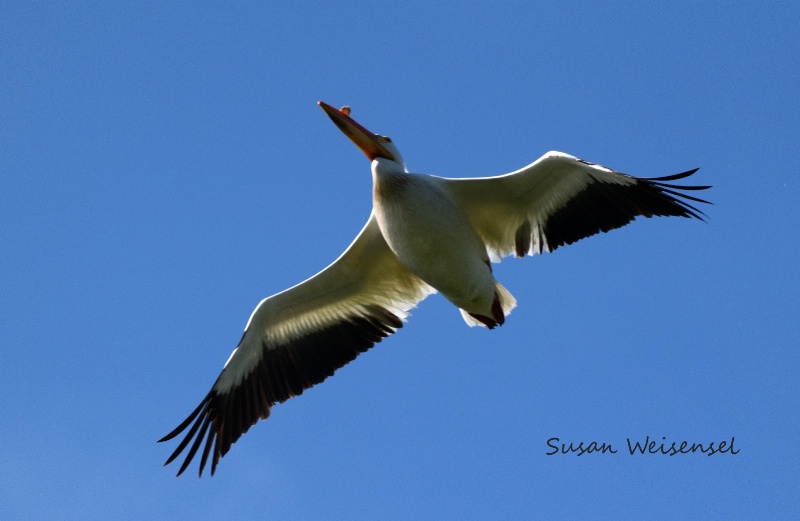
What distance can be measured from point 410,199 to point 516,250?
144 cm

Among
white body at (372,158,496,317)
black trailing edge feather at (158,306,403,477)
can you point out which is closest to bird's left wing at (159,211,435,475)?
black trailing edge feather at (158,306,403,477)

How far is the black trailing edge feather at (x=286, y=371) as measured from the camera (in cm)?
1032

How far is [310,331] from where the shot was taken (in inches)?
419

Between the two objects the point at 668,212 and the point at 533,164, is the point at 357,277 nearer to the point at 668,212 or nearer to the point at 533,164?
the point at 533,164

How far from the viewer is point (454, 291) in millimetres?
9766

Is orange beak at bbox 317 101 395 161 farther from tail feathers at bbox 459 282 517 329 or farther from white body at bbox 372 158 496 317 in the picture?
tail feathers at bbox 459 282 517 329

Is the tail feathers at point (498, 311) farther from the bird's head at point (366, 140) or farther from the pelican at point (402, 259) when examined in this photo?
the bird's head at point (366, 140)

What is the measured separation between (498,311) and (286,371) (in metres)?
2.20

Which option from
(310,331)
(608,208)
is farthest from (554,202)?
(310,331)

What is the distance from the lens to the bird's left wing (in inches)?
408

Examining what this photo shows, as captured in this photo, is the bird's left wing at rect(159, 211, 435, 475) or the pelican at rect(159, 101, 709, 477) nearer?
the pelican at rect(159, 101, 709, 477)

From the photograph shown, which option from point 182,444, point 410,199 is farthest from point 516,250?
point 182,444

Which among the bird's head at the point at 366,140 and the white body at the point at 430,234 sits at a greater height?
the bird's head at the point at 366,140

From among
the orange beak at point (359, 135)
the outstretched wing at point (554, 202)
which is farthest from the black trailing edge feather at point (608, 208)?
the orange beak at point (359, 135)
